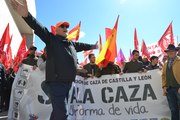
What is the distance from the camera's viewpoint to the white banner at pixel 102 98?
23.5 feet

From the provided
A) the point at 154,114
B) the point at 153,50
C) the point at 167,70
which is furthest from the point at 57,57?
the point at 153,50

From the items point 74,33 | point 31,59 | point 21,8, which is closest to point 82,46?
point 21,8

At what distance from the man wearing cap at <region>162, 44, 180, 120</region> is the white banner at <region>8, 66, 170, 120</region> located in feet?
1.80

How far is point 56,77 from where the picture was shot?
4430 mm

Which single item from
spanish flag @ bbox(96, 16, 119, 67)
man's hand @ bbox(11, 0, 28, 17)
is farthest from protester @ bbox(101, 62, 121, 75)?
man's hand @ bbox(11, 0, 28, 17)

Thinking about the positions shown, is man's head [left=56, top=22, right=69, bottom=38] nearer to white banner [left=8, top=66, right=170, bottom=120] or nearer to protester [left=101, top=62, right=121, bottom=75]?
white banner [left=8, top=66, right=170, bottom=120]

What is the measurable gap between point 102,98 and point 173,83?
1787 mm

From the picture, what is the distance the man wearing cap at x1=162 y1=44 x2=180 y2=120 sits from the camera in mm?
6504

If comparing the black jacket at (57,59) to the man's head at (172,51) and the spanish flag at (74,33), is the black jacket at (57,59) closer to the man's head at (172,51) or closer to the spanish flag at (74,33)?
the man's head at (172,51)

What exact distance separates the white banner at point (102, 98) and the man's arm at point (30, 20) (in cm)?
289

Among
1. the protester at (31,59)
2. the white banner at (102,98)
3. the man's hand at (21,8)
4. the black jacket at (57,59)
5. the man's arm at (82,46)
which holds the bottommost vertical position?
the white banner at (102,98)

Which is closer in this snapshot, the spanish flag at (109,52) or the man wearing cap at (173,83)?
the man wearing cap at (173,83)

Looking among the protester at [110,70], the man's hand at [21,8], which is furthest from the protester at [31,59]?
the man's hand at [21,8]

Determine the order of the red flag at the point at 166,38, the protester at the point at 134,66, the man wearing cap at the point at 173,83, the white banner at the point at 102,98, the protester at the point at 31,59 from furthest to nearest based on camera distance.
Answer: the red flag at the point at 166,38
the protester at the point at 31,59
the protester at the point at 134,66
the white banner at the point at 102,98
the man wearing cap at the point at 173,83
